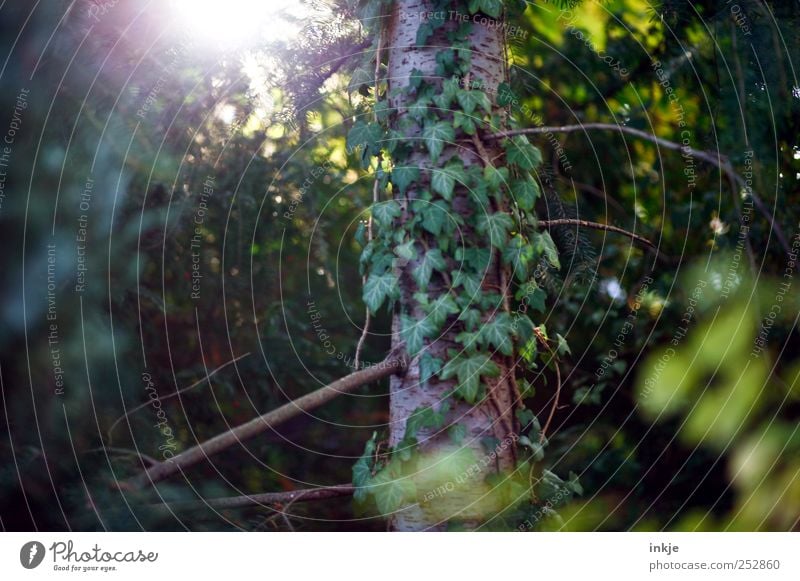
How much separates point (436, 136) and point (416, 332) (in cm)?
42

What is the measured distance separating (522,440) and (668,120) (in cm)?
121

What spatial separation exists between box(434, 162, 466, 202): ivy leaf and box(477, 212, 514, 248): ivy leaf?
0.09 m

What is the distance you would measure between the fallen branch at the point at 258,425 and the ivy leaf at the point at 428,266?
19 centimetres

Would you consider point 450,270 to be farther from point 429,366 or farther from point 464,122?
point 464,122

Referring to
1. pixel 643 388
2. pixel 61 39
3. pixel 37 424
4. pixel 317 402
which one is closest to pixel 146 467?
pixel 37 424

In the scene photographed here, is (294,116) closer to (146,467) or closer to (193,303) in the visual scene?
(193,303)

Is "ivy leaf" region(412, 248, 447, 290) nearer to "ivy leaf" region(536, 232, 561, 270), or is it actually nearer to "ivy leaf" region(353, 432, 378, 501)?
"ivy leaf" region(536, 232, 561, 270)

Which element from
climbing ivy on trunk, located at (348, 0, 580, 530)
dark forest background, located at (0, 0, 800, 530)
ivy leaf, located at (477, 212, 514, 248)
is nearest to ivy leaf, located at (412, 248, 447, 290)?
climbing ivy on trunk, located at (348, 0, 580, 530)

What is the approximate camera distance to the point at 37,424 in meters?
1.67

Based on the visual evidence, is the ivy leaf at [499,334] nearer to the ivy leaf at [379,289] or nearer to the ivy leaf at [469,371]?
the ivy leaf at [469,371]

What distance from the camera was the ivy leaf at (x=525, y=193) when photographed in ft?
5.52

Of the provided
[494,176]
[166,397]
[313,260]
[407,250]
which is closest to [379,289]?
[407,250]

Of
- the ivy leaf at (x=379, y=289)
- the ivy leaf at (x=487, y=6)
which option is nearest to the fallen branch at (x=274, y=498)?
the ivy leaf at (x=379, y=289)

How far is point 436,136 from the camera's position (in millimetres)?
1646
